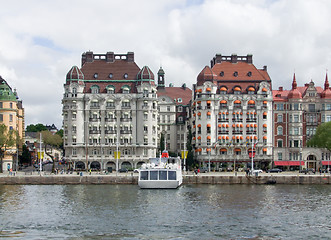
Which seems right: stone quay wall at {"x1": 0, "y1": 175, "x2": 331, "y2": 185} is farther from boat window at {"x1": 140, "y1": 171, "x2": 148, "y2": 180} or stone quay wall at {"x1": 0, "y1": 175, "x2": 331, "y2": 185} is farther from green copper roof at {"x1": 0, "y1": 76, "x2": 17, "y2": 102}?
green copper roof at {"x1": 0, "y1": 76, "x2": 17, "y2": 102}

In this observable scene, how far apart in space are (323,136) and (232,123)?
29.2 meters

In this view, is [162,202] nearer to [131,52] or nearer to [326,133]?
[326,133]

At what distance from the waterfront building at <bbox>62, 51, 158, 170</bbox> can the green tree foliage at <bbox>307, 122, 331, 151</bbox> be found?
48972 mm

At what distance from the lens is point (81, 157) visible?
181 m

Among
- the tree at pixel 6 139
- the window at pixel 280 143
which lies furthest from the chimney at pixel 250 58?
the tree at pixel 6 139

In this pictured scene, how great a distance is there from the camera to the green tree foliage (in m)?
166

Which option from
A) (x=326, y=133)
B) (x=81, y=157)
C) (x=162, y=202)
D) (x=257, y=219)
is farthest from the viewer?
(x=81, y=157)

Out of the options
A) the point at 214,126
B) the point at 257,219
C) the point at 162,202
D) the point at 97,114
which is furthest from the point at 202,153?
the point at 257,219

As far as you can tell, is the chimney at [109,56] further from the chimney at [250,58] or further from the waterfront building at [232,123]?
the chimney at [250,58]

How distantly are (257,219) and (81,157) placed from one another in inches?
4314

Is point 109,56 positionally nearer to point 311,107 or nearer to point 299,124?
point 299,124

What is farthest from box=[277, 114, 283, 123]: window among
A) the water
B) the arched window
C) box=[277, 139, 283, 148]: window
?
the water

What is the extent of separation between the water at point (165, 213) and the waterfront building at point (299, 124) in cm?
6137

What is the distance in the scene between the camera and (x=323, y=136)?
6575 inches
